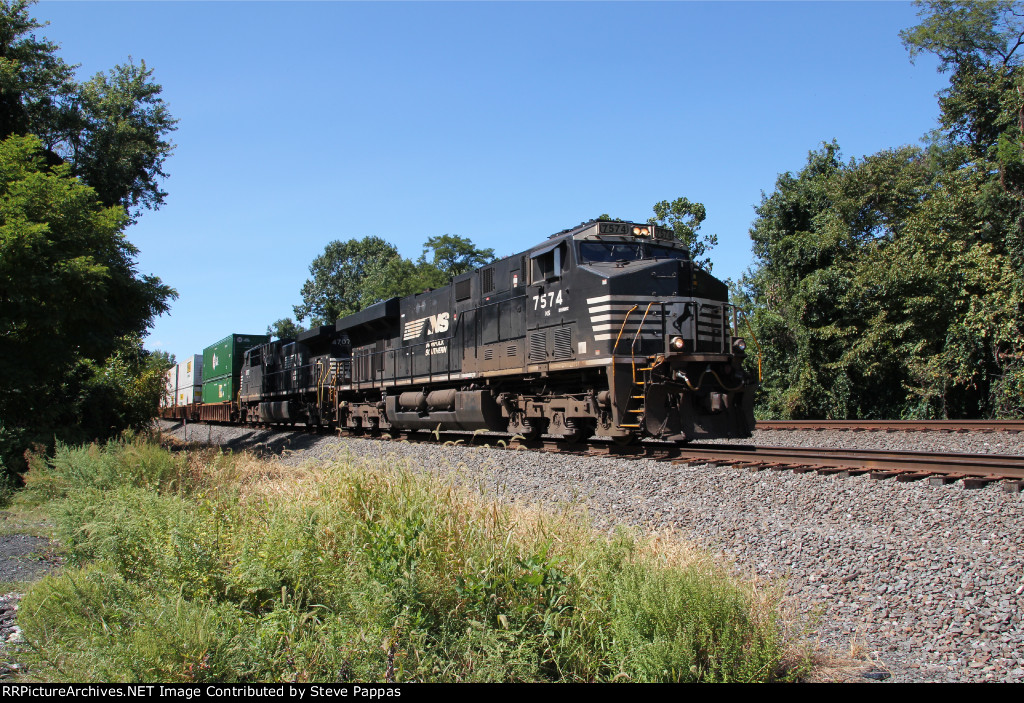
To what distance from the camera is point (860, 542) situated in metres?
5.75

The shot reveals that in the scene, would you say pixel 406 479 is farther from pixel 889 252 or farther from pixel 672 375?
pixel 889 252

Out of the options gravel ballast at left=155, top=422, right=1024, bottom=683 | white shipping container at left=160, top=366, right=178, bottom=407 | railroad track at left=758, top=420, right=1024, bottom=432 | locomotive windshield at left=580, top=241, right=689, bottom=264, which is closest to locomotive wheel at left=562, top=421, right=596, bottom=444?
gravel ballast at left=155, top=422, right=1024, bottom=683

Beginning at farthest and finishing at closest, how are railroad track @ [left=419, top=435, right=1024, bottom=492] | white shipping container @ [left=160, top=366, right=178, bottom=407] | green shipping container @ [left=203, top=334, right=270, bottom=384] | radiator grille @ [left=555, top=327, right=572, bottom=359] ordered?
white shipping container @ [left=160, top=366, right=178, bottom=407] → green shipping container @ [left=203, top=334, right=270, bottom=384] → radiator grille @ [left=555, top=327, right=572, bottom=359] → railroad track @ [left=419, top=435, right=1024, bottom=492]

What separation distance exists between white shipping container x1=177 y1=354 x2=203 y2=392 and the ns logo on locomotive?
98.7 ft

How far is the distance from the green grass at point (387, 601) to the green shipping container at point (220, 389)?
31.0 m

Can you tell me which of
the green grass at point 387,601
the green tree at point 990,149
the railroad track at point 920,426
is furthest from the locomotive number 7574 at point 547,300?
the green tree at point 990,149

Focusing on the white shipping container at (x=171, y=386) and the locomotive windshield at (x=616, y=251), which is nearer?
the locomotive windshield at (x=616, y=251)

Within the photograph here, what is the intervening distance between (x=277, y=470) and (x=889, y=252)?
21.0 meters

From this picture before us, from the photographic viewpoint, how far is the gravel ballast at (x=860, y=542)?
4.25 metres

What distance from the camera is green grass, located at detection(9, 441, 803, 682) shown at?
350 centimetres

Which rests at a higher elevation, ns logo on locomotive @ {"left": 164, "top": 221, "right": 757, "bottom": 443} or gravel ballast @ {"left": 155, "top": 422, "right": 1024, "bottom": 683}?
ns logo on locomotive @ {"left": 164, "top": 221, "right": 757, "bottom": 443}

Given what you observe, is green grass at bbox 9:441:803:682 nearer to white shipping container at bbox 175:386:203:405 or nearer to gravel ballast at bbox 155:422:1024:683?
gravel ballast at bbox 155:422:1024:683

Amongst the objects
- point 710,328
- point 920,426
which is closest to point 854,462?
point 710,328

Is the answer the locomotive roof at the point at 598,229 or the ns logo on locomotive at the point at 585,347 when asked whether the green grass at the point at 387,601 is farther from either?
the locomotive roof at the point at 598,229
